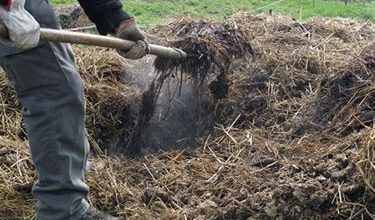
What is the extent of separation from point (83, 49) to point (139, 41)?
1.74 meters

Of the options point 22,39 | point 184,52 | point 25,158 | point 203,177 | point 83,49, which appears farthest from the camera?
point 83,49

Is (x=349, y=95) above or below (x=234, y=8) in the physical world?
above

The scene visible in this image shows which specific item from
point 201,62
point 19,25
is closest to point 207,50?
point 201,62

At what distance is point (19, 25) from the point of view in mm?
3186

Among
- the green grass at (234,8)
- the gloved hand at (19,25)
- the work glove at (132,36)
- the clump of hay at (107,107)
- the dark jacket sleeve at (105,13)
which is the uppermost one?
the gloved hand at (19,25)

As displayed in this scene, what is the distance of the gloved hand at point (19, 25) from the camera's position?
318cm

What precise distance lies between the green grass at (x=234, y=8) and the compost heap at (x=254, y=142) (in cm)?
343

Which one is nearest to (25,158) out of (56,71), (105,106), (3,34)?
(105,106)

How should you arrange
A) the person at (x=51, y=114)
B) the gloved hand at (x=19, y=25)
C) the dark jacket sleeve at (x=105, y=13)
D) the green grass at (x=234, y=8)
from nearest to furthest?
the gloved hand at (x=19, y=25) → the person at (x=51, y=114) → the dark jacket sleeve at (x=105, y=13) → the green grass at (x=234, y=8)

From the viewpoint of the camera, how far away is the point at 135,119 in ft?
16.4

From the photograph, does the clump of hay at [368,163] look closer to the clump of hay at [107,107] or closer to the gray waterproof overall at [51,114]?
the gray waterproof overall at [51,114]

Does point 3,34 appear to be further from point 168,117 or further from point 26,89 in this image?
point 168,117

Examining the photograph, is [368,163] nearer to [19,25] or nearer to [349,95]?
[349,95]

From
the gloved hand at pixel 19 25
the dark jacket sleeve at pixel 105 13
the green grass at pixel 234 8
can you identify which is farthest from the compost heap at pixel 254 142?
the green grass at pixel 234 8
